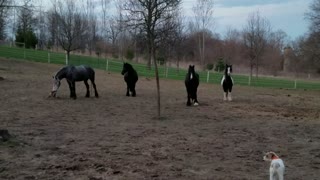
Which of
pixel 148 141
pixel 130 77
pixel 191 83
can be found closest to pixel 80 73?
pixel 130 77

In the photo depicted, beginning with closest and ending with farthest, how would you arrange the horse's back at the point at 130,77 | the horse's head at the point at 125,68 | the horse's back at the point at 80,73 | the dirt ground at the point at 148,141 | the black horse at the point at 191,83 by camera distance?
the dirt ground at the point at 148,141 < the black horse at the point at 191,83 < the horse's back at the point at 80,73 < the horse's back at the point at 130,77 < the horse's head at the point at 125,68

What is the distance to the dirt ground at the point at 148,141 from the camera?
269 inches

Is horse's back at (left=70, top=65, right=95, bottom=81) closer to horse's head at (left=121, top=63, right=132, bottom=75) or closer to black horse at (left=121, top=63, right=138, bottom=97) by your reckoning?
black horse at (left=121, top=63, right=138, bottom=97)

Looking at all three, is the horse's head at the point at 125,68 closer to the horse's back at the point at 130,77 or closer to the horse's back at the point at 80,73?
the horse's back at the point at 130,77

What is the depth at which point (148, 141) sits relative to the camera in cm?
927

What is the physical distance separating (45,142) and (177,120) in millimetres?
5170

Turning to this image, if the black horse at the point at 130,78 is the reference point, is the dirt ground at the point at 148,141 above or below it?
below

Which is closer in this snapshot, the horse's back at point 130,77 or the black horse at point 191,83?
the black horse at point 191,83

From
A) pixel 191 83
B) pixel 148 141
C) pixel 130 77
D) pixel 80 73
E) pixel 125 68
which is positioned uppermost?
pixel 125 68

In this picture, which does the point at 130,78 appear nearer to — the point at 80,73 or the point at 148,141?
the point at 80,73

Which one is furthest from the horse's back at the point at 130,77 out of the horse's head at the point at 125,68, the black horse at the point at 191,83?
the black horse at the point at 191,83

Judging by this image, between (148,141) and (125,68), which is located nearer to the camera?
(148,141)

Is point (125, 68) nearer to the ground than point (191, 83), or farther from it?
farther from it

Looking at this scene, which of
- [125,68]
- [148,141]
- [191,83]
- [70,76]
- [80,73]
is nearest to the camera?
[148,141]
